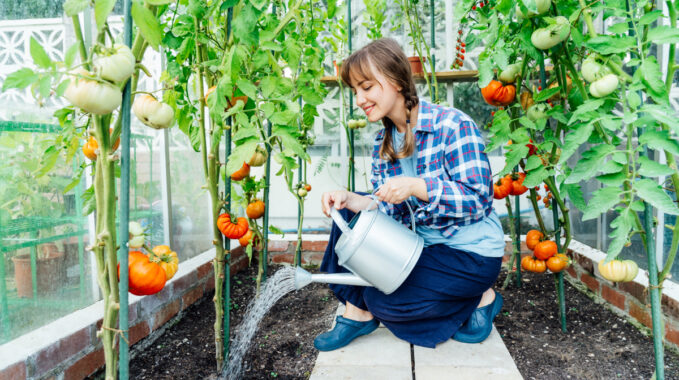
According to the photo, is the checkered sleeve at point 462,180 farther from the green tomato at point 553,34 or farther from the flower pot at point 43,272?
the flower pot at point 43,272

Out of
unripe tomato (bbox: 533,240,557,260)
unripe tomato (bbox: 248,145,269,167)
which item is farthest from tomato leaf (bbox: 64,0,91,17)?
unripe tomato (bbox: 533,240,557,260)

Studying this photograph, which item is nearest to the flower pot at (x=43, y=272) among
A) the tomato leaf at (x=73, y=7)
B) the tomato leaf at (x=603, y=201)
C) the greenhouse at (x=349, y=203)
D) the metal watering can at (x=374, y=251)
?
the greenhouse at (x=349, y=203)

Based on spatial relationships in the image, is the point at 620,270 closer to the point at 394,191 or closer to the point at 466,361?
the point at 466,361

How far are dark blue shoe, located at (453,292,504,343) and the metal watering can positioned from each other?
35 centimetres

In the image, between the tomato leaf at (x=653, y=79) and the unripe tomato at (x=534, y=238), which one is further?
the unripe tomato at (x=534, y=238)

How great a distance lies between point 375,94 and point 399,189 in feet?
1.04

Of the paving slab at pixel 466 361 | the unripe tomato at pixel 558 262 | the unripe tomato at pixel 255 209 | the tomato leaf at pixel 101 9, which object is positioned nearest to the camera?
the tomato leaf at pixel 101 9

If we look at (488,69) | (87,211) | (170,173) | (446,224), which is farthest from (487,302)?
(170,173)

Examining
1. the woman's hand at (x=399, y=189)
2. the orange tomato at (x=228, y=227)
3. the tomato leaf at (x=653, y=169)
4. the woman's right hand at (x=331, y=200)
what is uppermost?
the tomato leaf at (x=653, y=169)

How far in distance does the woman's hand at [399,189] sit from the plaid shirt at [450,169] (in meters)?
0.04

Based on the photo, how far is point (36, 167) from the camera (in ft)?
3.74

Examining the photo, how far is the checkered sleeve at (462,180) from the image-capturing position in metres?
1.20

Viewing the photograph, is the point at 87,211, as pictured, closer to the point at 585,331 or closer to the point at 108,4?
the point at 108,4

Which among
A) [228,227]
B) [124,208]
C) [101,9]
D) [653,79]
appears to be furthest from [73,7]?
[653,79]
